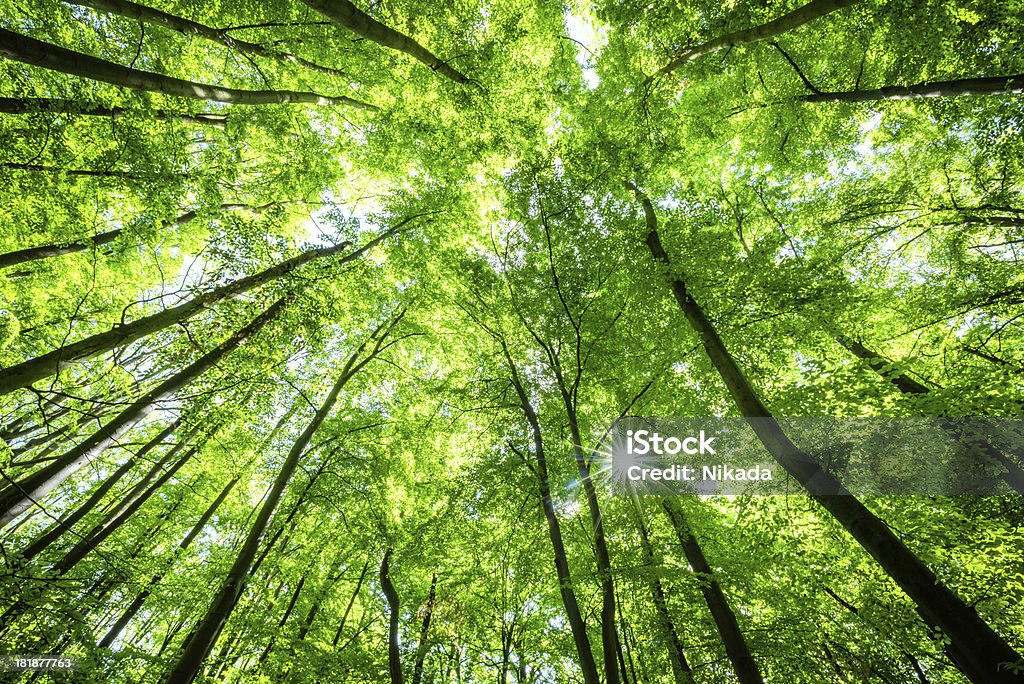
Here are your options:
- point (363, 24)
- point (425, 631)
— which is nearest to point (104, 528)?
point (425, 631)

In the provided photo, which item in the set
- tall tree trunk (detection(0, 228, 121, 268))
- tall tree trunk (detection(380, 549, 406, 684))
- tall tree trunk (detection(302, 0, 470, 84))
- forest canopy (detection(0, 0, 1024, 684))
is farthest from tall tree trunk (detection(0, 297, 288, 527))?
tall tree trunk (detection(380, 549, 406, 684))

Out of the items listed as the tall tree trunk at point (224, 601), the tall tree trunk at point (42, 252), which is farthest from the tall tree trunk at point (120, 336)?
the tall tree trunk at point (224, 601)

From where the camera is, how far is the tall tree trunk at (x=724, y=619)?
5238mm

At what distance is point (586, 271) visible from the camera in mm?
6840

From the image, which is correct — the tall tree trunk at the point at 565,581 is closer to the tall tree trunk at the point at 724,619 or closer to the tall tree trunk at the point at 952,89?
the tall tree trunk at the point at 724,619

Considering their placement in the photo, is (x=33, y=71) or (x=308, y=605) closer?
(x=33, y=71)

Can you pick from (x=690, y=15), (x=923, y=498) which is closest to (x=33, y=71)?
(x=690, y=15)

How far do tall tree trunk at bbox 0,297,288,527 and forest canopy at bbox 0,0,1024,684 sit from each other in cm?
6

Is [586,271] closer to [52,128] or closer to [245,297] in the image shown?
[245,297]

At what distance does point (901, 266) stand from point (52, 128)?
17.9 meters

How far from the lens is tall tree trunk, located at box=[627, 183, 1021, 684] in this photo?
329 centimetres

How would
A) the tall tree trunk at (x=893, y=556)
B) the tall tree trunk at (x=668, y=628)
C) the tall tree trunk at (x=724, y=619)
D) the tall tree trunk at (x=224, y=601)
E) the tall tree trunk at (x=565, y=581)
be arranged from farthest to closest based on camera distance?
1. the tall tree trunk at (x=668, y=628)
2. the tall tree trunk at (x=724, y=619)
3. the tall tree trunk at (x=224, y=601)
4. the tall tree trunk at (x=565, y=581)
5. the tall tree trunk at (x=893, y=556)

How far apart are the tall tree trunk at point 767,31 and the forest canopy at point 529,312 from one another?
2.1 inches

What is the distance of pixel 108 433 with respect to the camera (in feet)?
17.1
